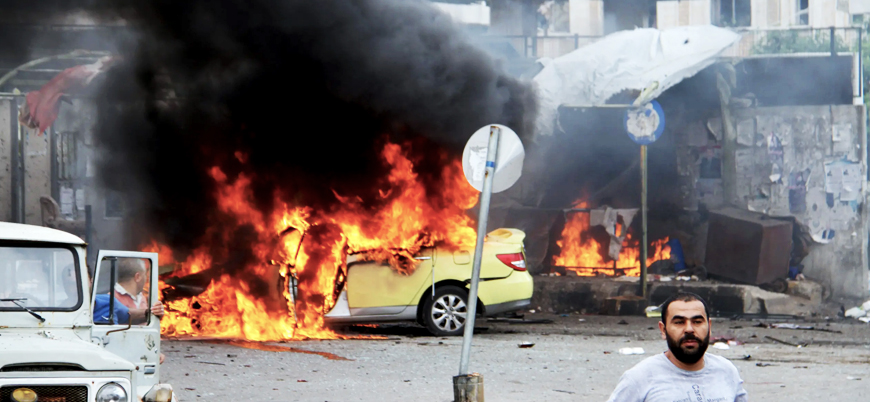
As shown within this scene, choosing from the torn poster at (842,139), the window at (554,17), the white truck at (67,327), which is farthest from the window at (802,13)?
the white truck at (67,327)

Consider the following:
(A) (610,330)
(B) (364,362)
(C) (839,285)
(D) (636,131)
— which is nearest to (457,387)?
(B) (364,362)

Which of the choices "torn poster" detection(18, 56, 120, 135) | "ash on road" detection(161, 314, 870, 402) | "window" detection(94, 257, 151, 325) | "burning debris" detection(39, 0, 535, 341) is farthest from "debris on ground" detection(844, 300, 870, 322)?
"torn poster" detection(18, 56, 120, 135)

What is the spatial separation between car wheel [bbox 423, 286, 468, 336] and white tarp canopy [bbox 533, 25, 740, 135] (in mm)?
5866

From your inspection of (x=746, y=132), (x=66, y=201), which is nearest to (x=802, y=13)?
(x=746, y=132)

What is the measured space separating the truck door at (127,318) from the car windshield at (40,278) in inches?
5.8

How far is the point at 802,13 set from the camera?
2681 centimetres

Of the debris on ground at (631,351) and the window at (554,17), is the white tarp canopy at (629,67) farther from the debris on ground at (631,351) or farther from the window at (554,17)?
the window at (554,17)

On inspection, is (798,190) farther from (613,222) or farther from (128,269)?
(128,269)

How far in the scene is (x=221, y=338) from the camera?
12.6m

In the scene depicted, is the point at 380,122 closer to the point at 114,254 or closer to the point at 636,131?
the point at 636,131

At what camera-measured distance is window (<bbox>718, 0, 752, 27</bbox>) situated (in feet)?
84.7

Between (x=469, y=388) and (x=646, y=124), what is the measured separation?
9.22 metres

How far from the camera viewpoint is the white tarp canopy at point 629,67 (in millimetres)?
17719

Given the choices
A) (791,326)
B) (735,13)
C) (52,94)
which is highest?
(735,13)
